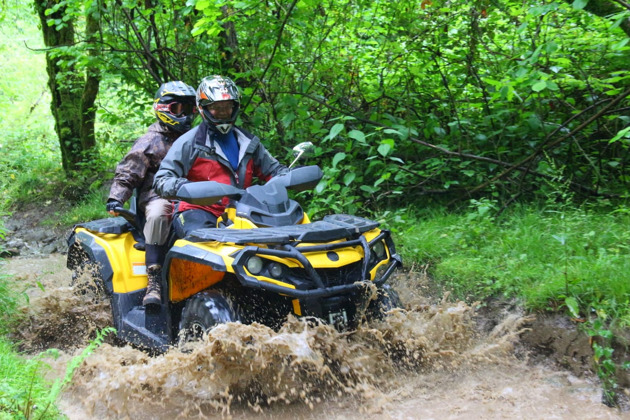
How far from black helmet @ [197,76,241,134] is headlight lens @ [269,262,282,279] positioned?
1.34 m

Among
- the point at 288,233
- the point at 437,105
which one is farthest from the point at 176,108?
the point at 437,105

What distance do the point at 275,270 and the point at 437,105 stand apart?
168 inches

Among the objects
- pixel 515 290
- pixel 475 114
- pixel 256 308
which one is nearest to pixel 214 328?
pixel 256 308

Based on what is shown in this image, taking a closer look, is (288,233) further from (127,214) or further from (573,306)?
(573,306)

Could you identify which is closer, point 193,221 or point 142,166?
point 193,221

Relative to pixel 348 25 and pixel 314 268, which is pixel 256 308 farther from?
pixel 348 25

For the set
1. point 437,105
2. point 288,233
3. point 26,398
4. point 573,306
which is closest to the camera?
point 26,398

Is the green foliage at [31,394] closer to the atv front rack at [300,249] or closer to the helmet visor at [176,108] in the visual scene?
the atv front rack at [300,249]

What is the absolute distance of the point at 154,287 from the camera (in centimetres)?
456

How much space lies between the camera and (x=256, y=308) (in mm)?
3889

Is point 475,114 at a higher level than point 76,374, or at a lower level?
higher

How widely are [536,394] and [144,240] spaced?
119 inches

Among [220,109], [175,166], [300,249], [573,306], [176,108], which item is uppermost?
[220,109]

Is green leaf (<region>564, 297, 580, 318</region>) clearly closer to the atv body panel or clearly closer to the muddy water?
the muddy water
